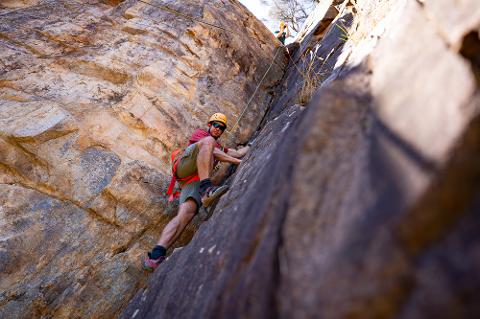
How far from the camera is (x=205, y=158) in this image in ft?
12.0

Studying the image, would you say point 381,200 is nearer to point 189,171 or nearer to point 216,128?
point 189,171

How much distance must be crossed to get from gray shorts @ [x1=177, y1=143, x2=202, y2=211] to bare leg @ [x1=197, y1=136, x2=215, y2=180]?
76mm

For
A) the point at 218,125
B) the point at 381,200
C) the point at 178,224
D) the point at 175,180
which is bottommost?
the point at 178,224

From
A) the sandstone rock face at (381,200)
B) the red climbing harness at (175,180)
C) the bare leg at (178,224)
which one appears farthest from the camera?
the red climbing harness at (175,180)

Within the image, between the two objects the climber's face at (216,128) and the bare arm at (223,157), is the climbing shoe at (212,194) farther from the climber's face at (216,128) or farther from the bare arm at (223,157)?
the climber's face at (216,128)

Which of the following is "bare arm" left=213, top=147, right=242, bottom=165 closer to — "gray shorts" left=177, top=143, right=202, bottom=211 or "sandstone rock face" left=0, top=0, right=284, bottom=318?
"gray shorts" left=177, top=143, right=202, bottom=211

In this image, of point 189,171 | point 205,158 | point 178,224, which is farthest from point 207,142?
point 178,224

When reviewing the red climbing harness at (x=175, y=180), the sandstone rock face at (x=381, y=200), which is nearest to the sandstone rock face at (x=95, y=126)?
the red climbing harness at (x=175, y=180)

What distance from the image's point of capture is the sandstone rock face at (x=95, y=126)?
3133 mm

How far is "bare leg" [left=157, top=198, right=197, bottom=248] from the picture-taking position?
338 centimetres

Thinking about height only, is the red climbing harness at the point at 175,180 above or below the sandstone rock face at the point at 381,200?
below

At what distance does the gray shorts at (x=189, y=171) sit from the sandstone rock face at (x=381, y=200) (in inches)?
75.2

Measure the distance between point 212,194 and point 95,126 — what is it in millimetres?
1674

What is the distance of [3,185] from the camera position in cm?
325
